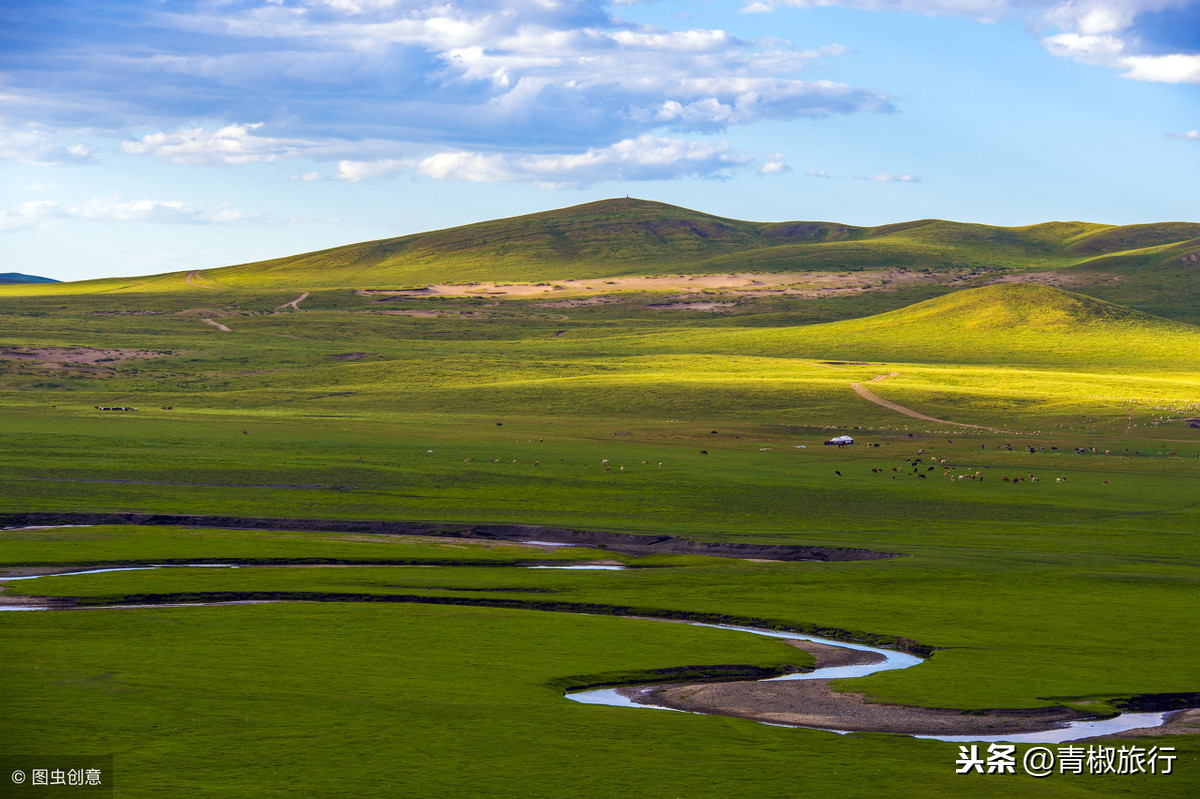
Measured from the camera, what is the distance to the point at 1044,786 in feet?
74.2

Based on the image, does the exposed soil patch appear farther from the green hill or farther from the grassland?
the green hill

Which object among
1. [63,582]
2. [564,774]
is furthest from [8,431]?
[564,774]

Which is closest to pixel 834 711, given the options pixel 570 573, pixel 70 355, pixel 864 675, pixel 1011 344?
pixel 864 675

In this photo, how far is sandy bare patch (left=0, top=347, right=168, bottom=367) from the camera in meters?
149

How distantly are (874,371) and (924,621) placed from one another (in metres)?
117

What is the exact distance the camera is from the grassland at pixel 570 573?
78.1ft

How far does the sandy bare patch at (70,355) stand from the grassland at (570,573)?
11.7 meters

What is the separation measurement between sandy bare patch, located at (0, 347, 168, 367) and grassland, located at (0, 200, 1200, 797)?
462 inches

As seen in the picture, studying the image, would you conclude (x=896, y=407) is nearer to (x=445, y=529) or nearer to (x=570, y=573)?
(x=445, y=529)

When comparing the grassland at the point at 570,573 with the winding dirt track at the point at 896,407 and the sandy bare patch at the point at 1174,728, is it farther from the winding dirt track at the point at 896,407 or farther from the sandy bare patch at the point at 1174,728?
the winding dirt track at the point at 896,407

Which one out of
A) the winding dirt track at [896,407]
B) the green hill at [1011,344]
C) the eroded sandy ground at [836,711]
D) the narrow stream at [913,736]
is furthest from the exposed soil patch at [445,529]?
the green hill at [1011,344]

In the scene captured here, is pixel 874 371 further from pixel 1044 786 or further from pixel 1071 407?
pixel 1044 786

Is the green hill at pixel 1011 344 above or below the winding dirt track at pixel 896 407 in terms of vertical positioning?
above

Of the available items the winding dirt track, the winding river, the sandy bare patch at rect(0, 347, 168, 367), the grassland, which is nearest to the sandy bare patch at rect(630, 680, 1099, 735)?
the winding river
